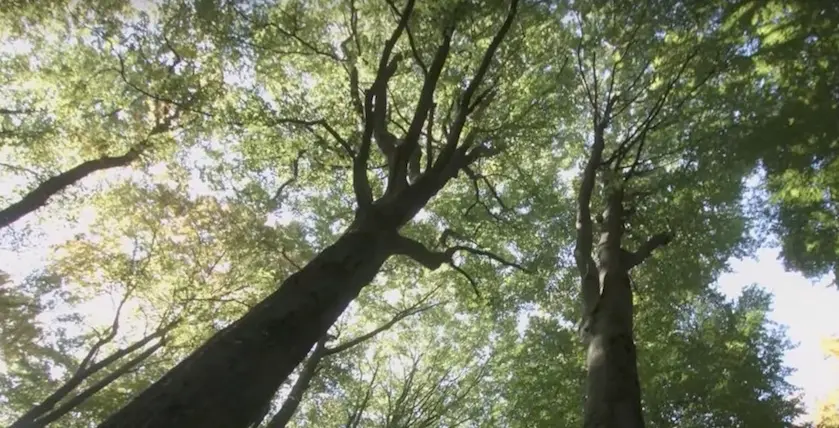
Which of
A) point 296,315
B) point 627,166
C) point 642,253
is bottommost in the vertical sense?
point 296,315

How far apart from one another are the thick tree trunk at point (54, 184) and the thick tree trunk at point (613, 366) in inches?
439

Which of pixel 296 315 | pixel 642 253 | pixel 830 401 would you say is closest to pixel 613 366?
pixel 642 253

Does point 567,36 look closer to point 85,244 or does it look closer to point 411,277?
point 411,277

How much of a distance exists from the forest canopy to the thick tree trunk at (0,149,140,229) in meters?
0.05

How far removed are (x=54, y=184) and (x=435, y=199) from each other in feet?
28.3

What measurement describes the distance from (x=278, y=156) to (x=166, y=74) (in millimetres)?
3384

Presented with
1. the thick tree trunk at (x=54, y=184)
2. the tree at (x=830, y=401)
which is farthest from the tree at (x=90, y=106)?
the tree at (x=830, y=401)

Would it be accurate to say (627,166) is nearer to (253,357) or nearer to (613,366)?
(613,366)

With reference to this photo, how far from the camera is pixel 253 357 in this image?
3574 mm

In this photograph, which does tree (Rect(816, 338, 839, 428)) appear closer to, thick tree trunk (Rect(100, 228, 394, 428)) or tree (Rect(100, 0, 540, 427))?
tree (Rect(100, 0, 540, 427))

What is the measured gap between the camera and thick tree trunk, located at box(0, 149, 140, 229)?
10080mm

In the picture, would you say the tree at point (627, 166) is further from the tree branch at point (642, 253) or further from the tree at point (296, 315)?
the tree at point (296, 315)

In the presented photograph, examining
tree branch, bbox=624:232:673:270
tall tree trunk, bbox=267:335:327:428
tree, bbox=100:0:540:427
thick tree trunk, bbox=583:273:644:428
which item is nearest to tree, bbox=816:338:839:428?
tree branch, bbox=624:232:673:270

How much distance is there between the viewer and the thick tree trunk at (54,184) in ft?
33.1
